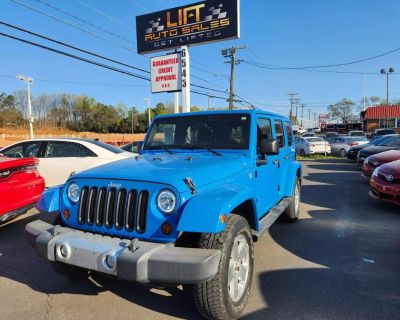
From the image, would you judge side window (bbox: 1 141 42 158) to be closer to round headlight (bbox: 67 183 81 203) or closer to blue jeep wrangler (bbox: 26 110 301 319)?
blue jeep wrangler (bbox: 26 110 301 319)

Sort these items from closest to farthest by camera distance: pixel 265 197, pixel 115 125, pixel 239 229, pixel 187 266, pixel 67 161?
pixel 187 266 < pixel 239 229 < pixel 265 197 < pixel 67 161 < pixel 115 125

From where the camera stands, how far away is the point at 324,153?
2434 centimetres

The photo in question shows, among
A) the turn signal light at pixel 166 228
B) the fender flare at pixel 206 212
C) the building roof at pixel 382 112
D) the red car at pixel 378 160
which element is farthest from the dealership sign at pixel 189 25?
the building roof at pixel 382 112

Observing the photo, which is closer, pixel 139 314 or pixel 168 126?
pixel 139 314

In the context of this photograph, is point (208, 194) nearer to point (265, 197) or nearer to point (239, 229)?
point (239, 229)

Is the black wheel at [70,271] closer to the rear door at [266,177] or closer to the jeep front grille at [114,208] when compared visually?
the jeep front grille at [114,208]

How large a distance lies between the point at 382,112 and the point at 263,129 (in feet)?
220

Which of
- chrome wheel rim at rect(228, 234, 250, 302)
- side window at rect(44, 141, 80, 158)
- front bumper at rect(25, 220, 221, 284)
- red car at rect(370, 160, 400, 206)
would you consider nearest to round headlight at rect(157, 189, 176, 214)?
front bumper at rect(25, 220, 221, 284)

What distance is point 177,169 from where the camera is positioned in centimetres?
332

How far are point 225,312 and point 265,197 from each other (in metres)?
1.90

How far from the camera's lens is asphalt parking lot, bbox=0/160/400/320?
129 inches

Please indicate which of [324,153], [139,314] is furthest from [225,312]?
[324,153]

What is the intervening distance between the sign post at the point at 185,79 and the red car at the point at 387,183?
28.8ft

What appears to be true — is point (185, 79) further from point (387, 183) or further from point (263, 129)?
point (263, 129)
